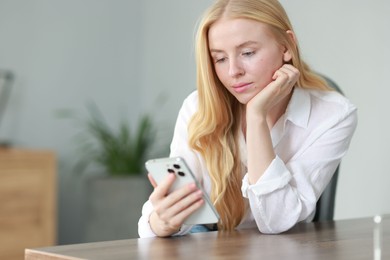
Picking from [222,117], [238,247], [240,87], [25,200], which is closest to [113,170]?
[25,200]

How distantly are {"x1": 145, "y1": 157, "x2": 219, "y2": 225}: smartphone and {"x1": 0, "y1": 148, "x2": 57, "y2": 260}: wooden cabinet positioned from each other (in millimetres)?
2634

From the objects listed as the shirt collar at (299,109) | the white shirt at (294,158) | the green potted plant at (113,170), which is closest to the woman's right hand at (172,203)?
the white shirt at (294,158)

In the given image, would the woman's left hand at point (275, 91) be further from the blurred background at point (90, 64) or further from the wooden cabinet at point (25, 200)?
the wooden cabinet at point (25, 200)

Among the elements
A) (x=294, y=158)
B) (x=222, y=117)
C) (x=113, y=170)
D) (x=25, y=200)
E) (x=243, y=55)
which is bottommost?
(x=25, y=200)

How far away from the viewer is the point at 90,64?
519 centimetres

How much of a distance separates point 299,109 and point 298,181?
24cm

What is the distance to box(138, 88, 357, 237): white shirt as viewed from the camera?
5.99 ft

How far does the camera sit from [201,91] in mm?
2051

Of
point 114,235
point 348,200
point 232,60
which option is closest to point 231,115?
point 232,60

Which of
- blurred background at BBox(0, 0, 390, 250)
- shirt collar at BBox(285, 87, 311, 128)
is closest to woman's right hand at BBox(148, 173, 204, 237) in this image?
shirt collar at BBox(285, 87, 311, 128)

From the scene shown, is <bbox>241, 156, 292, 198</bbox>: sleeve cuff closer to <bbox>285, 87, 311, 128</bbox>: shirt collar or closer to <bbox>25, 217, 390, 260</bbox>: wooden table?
<bbox>25, 217, 390, 260</bbox>: wooden table

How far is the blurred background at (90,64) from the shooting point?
15.7 feet

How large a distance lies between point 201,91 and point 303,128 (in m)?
0.28

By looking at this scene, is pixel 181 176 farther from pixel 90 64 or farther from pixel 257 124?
pixel 90 64
